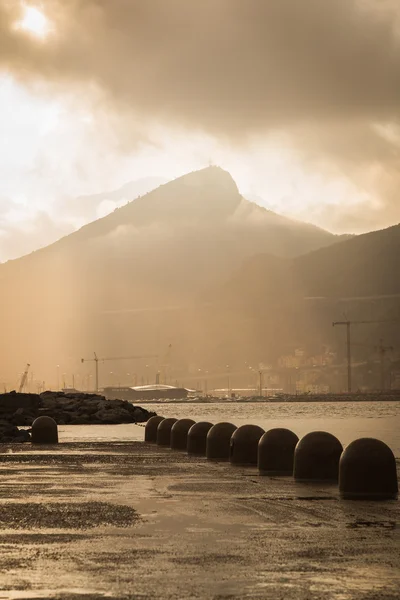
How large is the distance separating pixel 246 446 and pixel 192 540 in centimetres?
1463

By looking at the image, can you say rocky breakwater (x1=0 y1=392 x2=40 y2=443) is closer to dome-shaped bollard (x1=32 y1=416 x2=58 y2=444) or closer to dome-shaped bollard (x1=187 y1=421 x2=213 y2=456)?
dome-shaped bollard (x1=32 y1=416 x2=58 y2=444)

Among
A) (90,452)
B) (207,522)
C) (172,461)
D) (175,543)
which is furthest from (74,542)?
(90,452)

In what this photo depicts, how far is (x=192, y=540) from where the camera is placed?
13.3 meters

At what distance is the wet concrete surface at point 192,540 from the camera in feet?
32.9

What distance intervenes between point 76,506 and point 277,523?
366 cm

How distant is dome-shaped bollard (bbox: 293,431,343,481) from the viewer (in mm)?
22000

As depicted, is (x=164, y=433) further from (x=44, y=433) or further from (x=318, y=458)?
(x=318, y=458)

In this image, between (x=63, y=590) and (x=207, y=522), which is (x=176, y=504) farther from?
(x=63, y=590)

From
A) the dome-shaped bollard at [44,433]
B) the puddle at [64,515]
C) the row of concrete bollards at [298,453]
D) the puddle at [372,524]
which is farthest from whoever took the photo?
the dome-shaped bollard at [44,433]

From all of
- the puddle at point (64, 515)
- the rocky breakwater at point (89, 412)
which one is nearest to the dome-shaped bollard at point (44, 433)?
the puddle at point (64, 515)

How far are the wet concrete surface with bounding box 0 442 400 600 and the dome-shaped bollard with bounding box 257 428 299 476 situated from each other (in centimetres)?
156

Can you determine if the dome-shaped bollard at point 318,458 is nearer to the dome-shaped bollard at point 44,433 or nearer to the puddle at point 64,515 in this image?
the puddle at point 64,515

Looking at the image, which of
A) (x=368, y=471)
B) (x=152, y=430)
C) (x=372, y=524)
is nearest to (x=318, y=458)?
(x=368, y=471)

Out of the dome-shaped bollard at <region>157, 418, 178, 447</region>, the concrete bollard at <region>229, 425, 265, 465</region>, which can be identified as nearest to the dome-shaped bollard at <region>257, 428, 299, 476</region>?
the concrete bollard at <region>229, 425, 265, 465</region>
